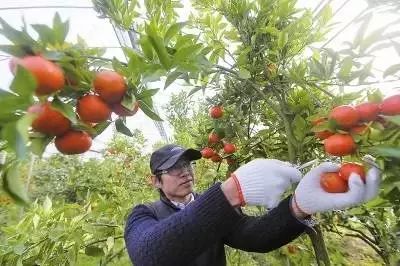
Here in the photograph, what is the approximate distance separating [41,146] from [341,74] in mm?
801

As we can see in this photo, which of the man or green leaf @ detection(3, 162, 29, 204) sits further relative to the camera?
the man

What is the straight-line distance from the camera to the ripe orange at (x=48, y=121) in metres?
0.56

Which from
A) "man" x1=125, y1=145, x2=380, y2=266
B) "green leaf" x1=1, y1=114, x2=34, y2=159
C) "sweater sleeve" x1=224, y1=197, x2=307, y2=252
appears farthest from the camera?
"sweater sleeve" x1=224, y1=197, x2=307, y2=252

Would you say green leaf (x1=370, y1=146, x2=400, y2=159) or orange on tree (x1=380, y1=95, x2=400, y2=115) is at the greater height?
orange on tree (x1=380, y1=95, x2=400, y2=115)

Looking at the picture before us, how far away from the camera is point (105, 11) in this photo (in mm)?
1348

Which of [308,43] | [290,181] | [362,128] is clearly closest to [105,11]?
[308,43]

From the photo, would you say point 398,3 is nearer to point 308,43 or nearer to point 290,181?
point 290,181

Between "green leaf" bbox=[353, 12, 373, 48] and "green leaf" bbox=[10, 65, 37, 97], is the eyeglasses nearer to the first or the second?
"green leaf" bbox=[353, 12, 373, 48]

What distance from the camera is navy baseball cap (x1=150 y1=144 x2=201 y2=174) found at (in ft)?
4.85

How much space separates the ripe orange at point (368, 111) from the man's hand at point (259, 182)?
0.81 ft

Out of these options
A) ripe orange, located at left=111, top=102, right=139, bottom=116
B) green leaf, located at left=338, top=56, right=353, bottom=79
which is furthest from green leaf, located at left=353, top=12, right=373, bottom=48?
ripe orange, located at left=111, top=102, right=139, bottom=116

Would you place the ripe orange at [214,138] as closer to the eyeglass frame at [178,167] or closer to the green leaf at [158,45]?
the eyeglass frame at [178,167]

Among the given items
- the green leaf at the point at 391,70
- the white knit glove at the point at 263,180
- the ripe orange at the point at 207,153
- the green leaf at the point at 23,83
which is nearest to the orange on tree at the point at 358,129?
the green leaf at the point at 391,70

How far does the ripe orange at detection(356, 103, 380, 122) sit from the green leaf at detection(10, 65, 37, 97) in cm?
54
